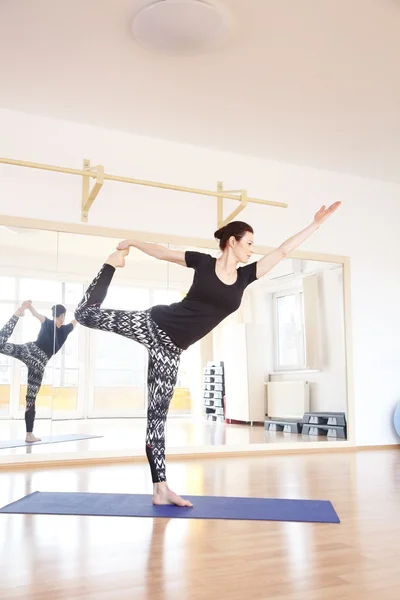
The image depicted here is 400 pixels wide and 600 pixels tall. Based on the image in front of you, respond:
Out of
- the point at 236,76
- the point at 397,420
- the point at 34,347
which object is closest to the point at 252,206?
the point at 236,76

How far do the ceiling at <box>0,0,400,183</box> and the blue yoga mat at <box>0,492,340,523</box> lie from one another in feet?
9.01

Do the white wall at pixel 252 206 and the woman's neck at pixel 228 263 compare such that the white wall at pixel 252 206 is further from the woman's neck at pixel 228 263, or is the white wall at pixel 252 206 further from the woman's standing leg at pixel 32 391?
the woman's neck at pixel 228 263

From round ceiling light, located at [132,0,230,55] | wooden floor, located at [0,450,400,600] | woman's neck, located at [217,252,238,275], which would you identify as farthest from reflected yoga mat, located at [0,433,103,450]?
round ceiling light, located at [132,0,230,55]

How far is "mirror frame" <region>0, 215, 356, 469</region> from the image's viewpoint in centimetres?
443

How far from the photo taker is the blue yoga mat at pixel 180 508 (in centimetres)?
257

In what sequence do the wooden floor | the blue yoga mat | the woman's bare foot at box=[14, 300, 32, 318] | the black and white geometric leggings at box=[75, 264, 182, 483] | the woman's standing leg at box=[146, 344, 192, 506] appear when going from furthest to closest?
the woman's bare foot at box=[14, 300, 32, 318], the woman's standing leg at box=[146, 344, 192, 506], the black and white geometric leggings at box=[75, 264, 182, 483], the blue yoga mat, the wooden floor

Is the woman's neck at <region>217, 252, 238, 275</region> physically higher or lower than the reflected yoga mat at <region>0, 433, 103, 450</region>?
higher

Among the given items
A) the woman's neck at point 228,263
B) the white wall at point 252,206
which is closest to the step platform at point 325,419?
the white wall at point 252,206

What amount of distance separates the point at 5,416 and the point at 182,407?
1.51 metres

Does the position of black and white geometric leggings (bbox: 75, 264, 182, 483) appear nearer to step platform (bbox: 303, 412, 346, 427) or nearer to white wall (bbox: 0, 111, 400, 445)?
white wall (bbox: 0, 111, 400, 445)

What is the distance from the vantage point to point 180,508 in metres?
2.74

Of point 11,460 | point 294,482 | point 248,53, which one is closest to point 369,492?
point 294,482

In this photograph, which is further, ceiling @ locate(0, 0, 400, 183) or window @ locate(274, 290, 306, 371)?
window @ locate(274, 290, 306, 371)

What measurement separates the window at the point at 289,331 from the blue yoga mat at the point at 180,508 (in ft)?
9.14
